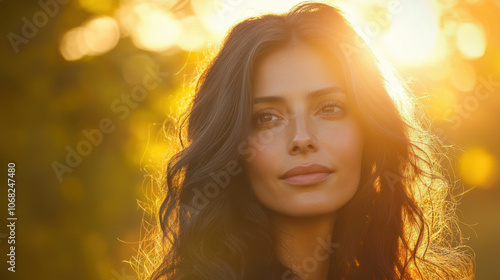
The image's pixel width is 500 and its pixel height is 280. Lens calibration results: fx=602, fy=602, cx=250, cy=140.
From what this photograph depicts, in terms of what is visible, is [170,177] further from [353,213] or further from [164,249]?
[353,213]

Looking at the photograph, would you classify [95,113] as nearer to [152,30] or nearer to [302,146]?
[152,30]

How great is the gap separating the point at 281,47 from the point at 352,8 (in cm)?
73

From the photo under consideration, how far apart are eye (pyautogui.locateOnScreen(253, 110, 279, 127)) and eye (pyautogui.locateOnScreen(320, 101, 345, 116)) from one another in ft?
0.92

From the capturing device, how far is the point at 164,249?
3693mm

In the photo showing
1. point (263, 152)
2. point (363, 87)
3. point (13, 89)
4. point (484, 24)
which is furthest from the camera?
point (484, 24)

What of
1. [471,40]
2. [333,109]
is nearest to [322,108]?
[333,109]

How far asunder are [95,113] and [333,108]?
7612 millimetres

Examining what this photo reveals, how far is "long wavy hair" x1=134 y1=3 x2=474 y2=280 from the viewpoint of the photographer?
3.38 metres

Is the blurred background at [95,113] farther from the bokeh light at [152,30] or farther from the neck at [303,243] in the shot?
the neck at [303,243]

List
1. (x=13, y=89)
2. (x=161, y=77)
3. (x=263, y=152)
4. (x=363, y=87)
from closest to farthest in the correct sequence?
1. (x=263, y=152)
2. (x=363, y=87)
3. (x=13, y=89)
4. (x=161, y=77)

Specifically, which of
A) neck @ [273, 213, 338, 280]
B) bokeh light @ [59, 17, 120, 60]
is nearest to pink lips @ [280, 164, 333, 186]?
neck @ [273, 213, 338, 280]

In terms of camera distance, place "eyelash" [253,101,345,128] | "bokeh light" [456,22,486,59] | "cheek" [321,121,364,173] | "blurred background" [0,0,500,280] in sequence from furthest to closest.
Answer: "bokeh light" [456,22,486,59] → "blurred background" [0,0,500,280] → "eyelash" [253,101,345,128] → "cheek" [321,121,364,173]

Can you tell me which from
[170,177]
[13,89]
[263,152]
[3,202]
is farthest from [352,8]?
[13,89]

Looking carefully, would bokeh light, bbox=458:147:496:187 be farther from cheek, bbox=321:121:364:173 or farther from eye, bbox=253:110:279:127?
eye, bbox=253:110:279:127
